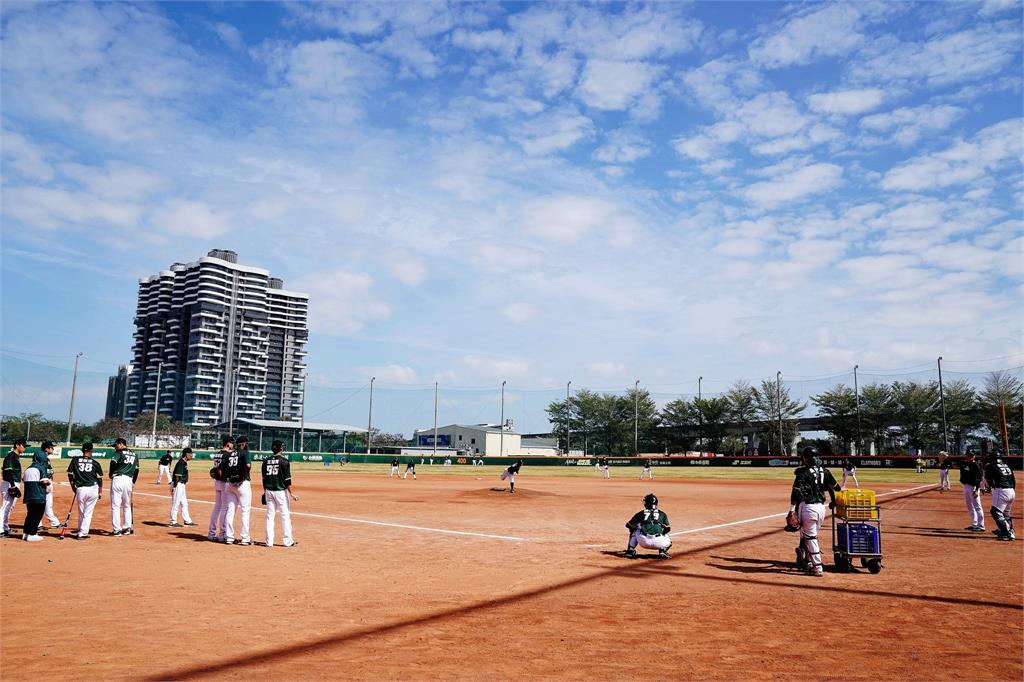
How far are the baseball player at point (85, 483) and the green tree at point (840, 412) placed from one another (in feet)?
332

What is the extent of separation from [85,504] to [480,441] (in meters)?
118

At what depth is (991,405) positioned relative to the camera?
301 ft

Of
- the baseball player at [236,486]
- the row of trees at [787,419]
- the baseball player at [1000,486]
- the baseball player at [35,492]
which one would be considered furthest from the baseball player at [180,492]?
the row of trees at [787,419]

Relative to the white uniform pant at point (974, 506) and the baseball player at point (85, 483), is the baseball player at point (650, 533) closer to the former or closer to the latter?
the white uniform pant at point (974, 506)

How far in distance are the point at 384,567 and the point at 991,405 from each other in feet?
342

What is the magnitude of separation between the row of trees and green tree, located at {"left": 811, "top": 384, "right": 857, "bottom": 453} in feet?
0.45

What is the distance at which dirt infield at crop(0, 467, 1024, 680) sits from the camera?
22.2ft

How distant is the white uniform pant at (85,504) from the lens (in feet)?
49.7

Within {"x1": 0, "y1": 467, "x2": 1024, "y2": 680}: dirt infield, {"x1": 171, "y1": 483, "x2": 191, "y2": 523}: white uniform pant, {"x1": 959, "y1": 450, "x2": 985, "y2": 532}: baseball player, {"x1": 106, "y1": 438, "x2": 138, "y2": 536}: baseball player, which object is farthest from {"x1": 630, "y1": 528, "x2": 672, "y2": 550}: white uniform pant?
{"x1": 171, "y1": 483, "x2": 191, "y2": 523}: white uniform pant

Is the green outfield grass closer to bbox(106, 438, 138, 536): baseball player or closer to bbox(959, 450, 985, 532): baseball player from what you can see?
bbox(959, 450, 985, 532): baseball player

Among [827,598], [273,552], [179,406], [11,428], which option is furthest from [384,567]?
[179,406]

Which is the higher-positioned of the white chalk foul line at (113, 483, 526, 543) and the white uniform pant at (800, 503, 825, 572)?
the white uniform pant at (800, 503, 825, 572)

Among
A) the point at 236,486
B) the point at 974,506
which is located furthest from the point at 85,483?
the point at 974,506

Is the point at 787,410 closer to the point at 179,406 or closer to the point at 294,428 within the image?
the point at 294,428
